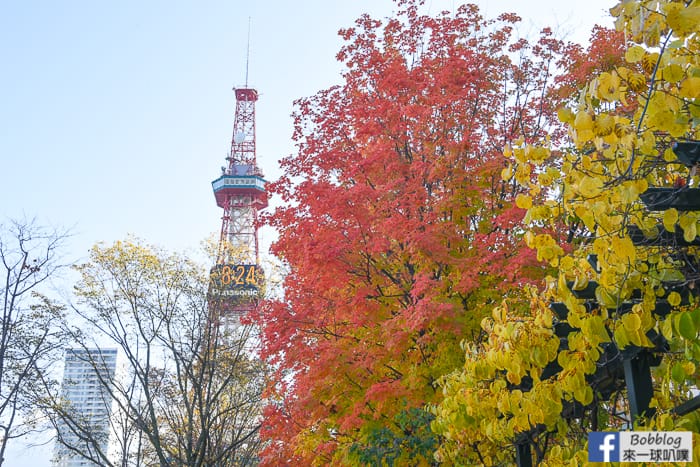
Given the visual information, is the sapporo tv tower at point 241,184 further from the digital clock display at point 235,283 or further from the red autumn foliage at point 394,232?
the red autumn foliage at point 394,232

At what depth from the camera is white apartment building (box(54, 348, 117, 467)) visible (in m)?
16.6

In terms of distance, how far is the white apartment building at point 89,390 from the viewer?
1662 cm

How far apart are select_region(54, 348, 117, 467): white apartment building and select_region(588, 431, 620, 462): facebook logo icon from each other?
47.5 ft

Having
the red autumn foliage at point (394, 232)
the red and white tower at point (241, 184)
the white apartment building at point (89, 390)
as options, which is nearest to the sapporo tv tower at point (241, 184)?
the red and white tower at point (241, 184)

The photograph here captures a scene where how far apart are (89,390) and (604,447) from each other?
18.8 m

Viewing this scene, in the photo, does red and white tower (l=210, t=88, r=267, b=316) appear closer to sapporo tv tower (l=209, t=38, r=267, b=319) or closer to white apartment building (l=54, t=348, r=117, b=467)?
sapporo tv tower (l=209, t=38, r=267, b=319)

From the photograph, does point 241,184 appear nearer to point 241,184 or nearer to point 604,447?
point 241,184

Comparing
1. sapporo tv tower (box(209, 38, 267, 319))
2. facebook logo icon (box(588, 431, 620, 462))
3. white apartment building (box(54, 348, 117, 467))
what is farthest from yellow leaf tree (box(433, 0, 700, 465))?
sapporo tv tower (box(209, 38, 267, 319))

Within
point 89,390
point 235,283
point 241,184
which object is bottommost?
point 89,390

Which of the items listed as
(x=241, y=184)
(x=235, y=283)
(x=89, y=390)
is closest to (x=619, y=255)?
(x=235, y=283)

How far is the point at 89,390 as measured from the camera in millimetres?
19422

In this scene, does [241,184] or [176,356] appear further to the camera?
[241,184]

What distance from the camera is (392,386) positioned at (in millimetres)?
7496

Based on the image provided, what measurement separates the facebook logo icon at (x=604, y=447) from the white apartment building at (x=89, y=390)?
14.5 metres
